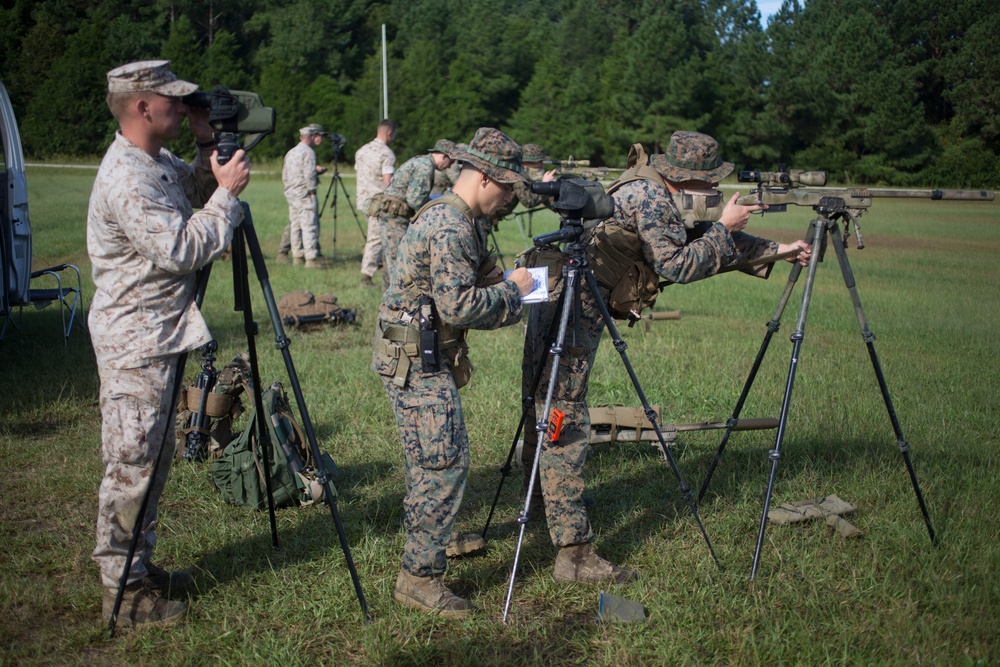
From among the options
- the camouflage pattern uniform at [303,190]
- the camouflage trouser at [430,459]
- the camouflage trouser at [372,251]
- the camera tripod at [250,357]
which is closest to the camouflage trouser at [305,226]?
the camouflage pattern uniform at [303,190]

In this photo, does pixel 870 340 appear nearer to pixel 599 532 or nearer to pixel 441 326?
pixel 599 532

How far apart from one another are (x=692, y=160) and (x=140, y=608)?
11.2 ft

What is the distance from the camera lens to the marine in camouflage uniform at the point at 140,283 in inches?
137

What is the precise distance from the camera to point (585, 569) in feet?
13.9

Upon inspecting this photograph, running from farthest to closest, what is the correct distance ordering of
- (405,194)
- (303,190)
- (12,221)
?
(303,190) < (405,194) < (12,221)

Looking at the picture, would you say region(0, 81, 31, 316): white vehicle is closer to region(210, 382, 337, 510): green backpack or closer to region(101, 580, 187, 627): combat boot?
region(210, 382, 337, 510): green backpack

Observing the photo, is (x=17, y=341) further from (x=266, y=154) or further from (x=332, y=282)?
(x=266, y=154)

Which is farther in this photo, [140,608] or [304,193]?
[304,193]

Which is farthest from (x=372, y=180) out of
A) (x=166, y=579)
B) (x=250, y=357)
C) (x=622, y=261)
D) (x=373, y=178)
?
(x=166, y=579)

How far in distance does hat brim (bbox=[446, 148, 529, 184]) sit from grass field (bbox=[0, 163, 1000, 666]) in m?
2.03

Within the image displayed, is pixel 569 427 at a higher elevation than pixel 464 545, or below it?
higher

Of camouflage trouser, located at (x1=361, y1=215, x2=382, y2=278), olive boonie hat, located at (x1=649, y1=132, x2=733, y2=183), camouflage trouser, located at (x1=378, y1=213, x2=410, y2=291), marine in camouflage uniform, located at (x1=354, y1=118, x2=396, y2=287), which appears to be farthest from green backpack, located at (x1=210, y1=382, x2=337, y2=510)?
camouflage trouser, located at (x1=361, y1=215, x2=382, y2=278)

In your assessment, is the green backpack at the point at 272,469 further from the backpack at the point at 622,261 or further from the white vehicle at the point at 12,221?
the white vehicle at the point at 12,221

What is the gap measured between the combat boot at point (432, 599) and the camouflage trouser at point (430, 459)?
2.2 inches
